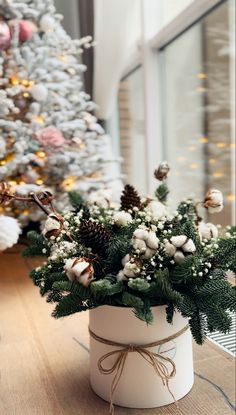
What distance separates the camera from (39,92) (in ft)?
6.33

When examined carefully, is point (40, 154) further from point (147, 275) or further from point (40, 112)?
point (147, 275)

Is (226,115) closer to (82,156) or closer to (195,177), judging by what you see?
(195,177)

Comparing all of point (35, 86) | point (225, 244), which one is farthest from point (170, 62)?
point (225, 244)

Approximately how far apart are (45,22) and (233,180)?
1.18m

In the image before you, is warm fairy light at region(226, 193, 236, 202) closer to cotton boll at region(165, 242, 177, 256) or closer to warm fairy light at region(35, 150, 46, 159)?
warm fairy light at region(35, 150, 46, 159)

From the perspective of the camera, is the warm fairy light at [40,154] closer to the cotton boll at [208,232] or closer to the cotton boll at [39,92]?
the cotton boll at [39,92]

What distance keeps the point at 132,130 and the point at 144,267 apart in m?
2.66

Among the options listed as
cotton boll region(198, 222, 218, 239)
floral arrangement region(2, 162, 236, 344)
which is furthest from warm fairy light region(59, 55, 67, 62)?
cotton boll region(198, 222, 218, 239)

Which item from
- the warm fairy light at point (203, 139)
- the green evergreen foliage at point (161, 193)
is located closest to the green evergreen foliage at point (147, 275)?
the green evergreen foliage at point (161, 193)

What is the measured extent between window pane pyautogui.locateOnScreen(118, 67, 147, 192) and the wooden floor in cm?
195

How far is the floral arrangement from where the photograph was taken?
79 cm

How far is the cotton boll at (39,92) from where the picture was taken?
193cm

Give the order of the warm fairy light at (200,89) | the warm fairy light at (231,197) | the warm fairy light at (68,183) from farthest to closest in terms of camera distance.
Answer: the warm fairy light at (200,89), the warm fairy light at (231,197), the warm fairy light at (68,183)

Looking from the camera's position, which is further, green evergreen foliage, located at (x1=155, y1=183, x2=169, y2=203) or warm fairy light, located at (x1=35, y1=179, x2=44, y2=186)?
warm fairy light, located at (x1=35, y1=179, x2=44, y2=186)
